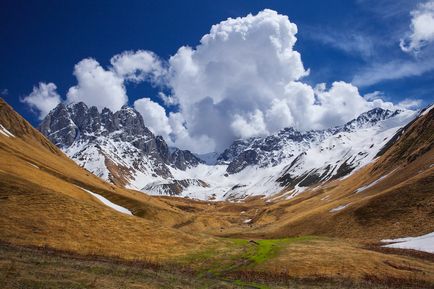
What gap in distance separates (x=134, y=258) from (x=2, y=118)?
13686 centimetres

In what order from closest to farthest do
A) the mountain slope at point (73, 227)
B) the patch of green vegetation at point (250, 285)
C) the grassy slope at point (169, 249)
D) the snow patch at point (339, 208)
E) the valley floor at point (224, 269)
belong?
the valley floor at point (224, 269)
the patch of green vegetation at point (250, 285)
the grassy slope at point (169, 249)
the mountain slope at point (73, 227)
the snow patch at point (339, 208)

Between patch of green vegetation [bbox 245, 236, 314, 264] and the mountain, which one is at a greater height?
the mountain

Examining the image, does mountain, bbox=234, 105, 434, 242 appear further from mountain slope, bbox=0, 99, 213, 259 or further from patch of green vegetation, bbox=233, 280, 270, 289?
patch of green vegetation, bbox=233, 280, 270, 289

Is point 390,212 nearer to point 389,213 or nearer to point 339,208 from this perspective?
point 389,213

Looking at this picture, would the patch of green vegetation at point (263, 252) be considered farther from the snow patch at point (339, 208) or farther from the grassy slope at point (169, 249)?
the snow patch at point (339, 208)

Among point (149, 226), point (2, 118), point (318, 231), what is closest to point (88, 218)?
point (149, 226)

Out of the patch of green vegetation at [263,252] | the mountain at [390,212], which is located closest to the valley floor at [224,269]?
the patch of green vegetation at [263,252]

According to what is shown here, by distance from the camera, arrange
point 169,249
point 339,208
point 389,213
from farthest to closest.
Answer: point 339,208 → point 389,213 → point 169,249

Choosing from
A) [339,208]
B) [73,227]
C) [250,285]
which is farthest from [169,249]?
[339,208]

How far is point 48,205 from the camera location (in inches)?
→ 2437

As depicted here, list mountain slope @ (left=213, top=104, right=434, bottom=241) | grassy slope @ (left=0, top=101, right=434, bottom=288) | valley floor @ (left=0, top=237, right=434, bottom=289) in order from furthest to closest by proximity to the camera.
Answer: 1. mountain slope @ (left=213, top=104, right=434, bottom=241)
2. grassy slope @ (left=0, top=101, right=434, bottom=288)
3. valley floor @ (left=0, top=237, right=434, bottom=289)

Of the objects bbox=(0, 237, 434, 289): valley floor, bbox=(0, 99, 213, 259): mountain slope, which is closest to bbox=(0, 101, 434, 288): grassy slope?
bbox=(0, 99, 213, 259): mountain slope

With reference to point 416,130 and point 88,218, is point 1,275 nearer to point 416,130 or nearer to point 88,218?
point 88,218

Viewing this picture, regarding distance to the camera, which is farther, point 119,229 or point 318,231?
point 318,231
